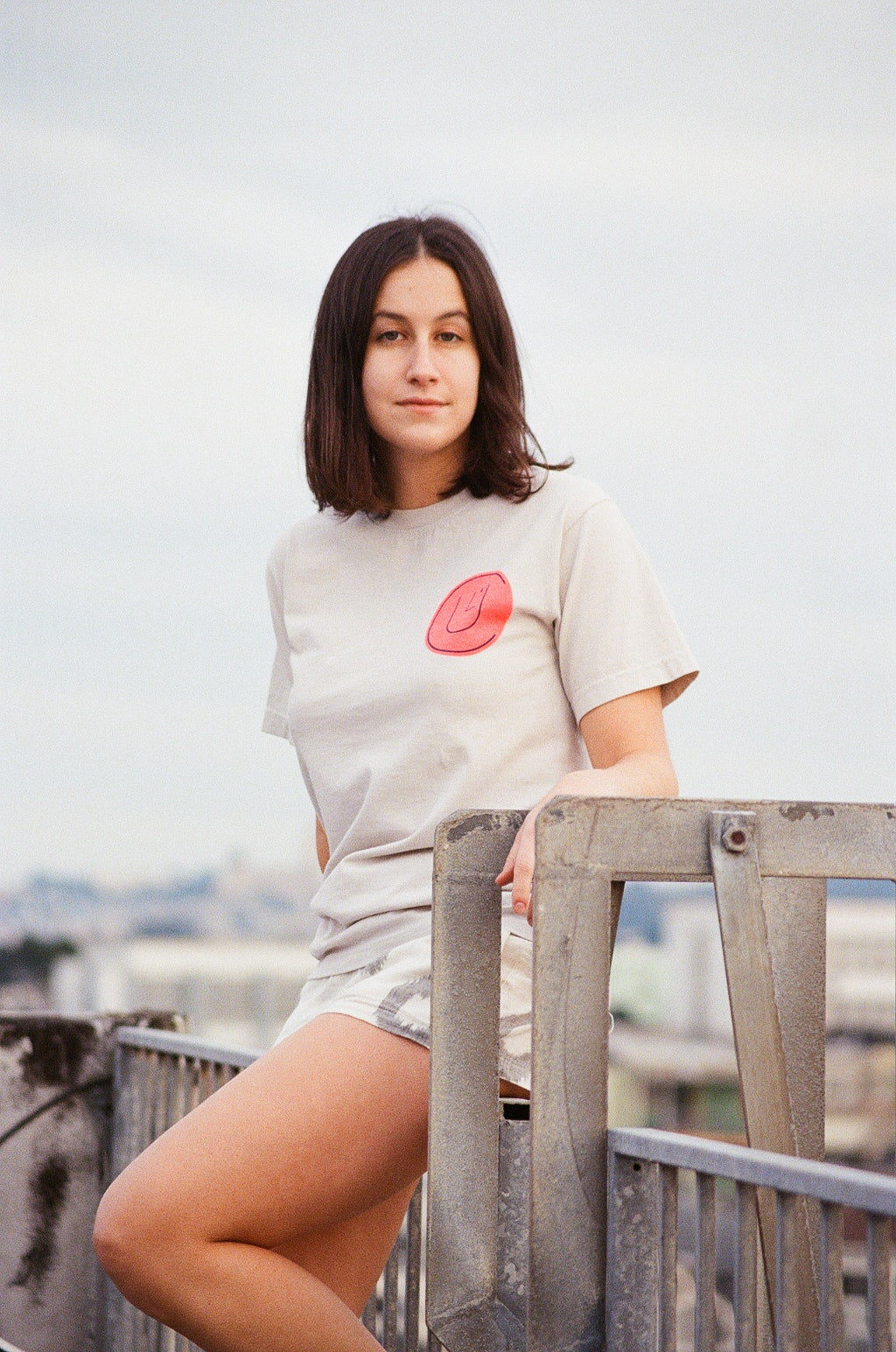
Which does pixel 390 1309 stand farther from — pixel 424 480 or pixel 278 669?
pixel 424 480

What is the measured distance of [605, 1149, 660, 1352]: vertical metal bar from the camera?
4.02 ft

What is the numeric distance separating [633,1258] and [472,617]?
700 millimetres

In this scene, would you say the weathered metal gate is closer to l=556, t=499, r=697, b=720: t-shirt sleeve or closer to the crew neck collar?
l=556, t=499, r=697, b=720: t-shirt sleeve

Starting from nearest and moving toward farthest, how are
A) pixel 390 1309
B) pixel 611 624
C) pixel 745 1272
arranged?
1. pixel 745 1272
2. pixel 611 624
3. pixel 390 1309

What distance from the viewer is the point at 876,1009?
7512cm

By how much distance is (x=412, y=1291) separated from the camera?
6.08 ft

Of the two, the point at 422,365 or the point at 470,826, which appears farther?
the point at 422,365

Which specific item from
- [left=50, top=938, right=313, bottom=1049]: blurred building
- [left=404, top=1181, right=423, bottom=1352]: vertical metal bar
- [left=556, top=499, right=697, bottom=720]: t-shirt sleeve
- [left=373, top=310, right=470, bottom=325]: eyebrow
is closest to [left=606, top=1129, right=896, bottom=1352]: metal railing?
[left=556, top=499, right=697, bottom=720]: t-shirt sleeve

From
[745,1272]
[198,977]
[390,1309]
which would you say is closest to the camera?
[745,1272]

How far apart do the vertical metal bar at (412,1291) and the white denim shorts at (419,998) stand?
391mm

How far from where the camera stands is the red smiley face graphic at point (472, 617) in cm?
170

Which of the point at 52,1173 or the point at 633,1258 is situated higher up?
Answer: the point at 633,1258

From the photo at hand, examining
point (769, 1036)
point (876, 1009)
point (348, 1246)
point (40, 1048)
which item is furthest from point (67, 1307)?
point (876, 1009)

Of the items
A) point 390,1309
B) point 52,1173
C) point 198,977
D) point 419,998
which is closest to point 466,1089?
point 419,998
